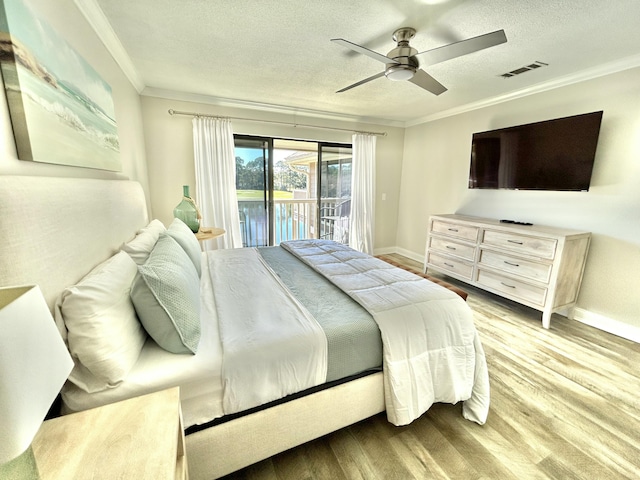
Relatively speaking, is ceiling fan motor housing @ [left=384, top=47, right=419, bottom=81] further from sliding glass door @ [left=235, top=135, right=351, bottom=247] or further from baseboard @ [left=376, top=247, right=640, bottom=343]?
baseboard @ [left=376, top=247, right=640, bottom=343]

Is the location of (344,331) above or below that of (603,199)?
below

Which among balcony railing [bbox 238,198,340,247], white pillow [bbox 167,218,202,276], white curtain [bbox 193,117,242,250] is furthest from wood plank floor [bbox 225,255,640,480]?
balcony railing [bbox 238,198,340,247]

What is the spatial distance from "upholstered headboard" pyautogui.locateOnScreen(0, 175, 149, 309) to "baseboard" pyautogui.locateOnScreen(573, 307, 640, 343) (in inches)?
159

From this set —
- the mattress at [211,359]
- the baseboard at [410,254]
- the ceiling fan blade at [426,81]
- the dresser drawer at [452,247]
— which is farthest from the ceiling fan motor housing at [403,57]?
the baseboard at [410,254]

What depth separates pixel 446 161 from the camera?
4109mm

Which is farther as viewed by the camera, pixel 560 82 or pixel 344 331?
pixel 560 82

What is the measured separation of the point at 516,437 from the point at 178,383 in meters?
1.76

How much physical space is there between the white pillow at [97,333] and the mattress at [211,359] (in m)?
0.05

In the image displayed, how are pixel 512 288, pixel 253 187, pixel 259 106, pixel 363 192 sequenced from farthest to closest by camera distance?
1. pixel 363 192
2. pixel 253 187
3. pixel 259 106
4. pixel 512 288

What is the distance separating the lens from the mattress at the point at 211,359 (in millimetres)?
988

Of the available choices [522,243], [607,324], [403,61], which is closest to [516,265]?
[522,243]

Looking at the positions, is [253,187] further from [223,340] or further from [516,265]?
[516,265]

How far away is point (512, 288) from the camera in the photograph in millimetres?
2840

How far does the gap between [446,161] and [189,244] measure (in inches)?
149
